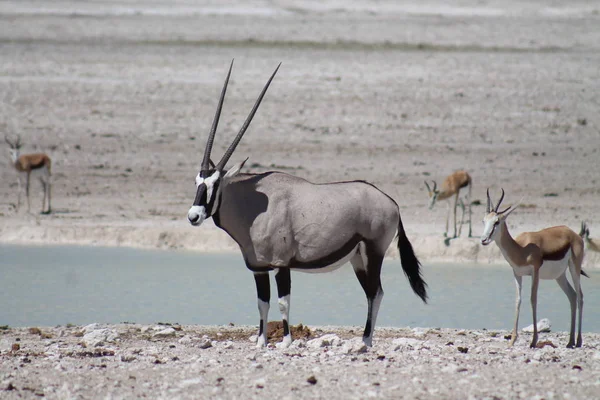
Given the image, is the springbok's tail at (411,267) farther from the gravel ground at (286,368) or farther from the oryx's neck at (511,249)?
the oryx's neck at (511,249)

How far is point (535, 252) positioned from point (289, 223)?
2121mm

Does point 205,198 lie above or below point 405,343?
above

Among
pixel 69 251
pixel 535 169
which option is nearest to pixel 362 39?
pixel 535 169

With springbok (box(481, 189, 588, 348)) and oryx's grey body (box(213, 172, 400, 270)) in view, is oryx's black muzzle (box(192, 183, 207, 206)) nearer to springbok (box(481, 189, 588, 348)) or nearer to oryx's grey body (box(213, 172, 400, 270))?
oryx's grey body (box(213, 172, 400, 270))

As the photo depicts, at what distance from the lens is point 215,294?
41.2ft

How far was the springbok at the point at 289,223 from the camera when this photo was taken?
8.27 meters

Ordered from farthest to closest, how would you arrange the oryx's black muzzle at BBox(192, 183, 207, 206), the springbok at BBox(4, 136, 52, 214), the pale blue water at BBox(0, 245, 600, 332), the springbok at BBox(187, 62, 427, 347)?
the springbok at BBox(4, 136, 52, 214)
the pale blue water at BBox(0, 245, 600, 332)
the springbok at BBox(187, 62, 427, 347)
the oryx's black muzzle at BBox(192, 183, 207, 206)

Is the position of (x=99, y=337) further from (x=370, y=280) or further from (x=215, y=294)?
(x=215, y=294)

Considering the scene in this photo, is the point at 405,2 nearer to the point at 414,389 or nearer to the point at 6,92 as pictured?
the point at 6,92

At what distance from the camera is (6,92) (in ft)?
78.3

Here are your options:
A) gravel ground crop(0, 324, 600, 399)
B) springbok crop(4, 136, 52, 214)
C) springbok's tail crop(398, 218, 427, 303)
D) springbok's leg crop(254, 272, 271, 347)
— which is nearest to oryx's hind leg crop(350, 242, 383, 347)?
gravel ground crop(0, 324, 600, 399)

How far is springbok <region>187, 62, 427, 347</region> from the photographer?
27.1 feet

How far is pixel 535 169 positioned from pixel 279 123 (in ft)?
18.1

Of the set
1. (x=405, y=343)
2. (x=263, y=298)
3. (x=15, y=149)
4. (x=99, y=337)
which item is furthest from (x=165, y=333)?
(x=15, y=149)
